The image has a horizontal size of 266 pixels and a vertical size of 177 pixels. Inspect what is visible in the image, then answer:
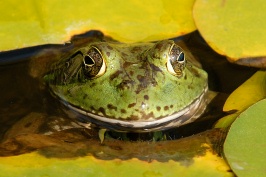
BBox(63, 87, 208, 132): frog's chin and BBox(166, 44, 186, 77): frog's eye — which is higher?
BBox(166, 44, 186, 77): frog's eye

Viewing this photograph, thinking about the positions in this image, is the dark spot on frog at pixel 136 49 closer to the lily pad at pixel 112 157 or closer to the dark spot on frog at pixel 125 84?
the dark spot on frog at pixel 125 84

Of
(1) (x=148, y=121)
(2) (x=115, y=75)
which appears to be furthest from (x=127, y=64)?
(1) (x=148, y=121)

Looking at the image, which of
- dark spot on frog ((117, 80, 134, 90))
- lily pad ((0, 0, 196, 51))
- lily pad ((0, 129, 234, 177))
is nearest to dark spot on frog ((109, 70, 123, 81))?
dark spot on frog ((117, 80, 134, 90))

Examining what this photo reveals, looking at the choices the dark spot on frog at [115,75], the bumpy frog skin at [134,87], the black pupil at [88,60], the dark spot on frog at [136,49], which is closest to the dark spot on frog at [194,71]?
the bumpy frog skin at [134,87]

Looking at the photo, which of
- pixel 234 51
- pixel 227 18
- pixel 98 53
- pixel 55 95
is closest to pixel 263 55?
pixel 234 51

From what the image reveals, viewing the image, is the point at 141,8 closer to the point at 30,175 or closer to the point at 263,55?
the point at 263,55

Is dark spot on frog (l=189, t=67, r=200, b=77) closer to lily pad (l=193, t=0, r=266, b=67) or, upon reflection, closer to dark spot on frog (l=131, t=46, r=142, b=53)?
lily pad (l=193, t=0, r=266, b=67)
